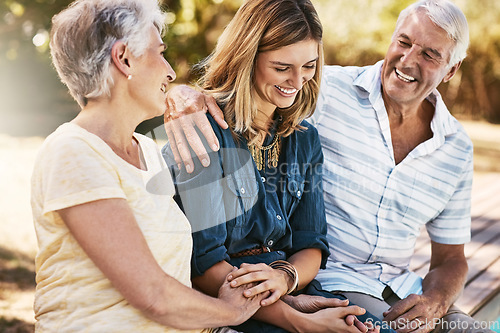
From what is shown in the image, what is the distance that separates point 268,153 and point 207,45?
17.1 feet

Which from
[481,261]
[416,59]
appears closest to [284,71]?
[416,59]

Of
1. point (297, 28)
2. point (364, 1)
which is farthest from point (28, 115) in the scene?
point (297, 28)

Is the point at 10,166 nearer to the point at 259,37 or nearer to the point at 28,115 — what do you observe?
the point at 28,115

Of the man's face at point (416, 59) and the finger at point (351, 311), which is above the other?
the man's face at point (416, 59)

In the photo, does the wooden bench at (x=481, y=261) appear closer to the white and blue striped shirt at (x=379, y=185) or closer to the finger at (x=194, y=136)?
the white and blue striped shirt at (x=379, y=185)

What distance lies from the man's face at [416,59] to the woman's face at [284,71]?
0.61 m

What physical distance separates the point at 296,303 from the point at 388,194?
0.76m

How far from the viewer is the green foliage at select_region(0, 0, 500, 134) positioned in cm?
448

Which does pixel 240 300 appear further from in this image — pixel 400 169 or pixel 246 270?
pixel 400 169

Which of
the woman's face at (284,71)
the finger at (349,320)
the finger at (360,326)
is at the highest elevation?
the woman's face at (284,71)

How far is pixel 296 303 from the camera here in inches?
74.3

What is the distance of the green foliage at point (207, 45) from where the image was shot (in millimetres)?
4484

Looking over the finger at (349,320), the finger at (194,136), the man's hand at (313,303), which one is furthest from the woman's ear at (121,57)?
the finger at (349,320)

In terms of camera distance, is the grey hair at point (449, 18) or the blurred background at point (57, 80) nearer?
the grey hair at point (449, 18)
